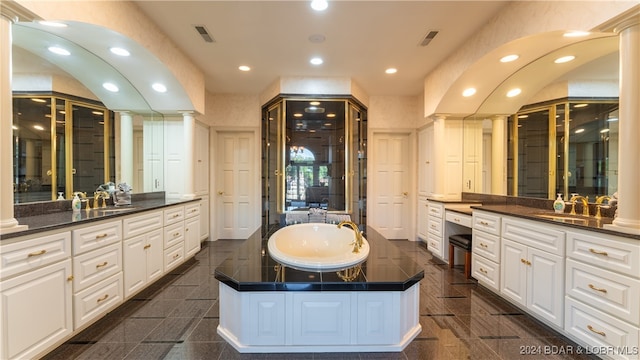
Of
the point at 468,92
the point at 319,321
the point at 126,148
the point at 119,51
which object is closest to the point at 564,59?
the point at 468,92

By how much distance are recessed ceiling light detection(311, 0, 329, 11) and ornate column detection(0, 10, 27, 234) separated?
206 centimetres

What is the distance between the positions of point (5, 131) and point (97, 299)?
52.0 inches

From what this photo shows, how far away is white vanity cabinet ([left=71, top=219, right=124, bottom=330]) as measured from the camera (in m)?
1.90

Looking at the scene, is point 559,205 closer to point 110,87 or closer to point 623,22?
point 623,22

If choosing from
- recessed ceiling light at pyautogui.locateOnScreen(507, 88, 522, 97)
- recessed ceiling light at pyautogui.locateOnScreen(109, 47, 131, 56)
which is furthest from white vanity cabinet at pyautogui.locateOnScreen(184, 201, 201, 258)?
recessed ceiling light at pyautogui.locateOnScreen(507, 88, 522, 97)

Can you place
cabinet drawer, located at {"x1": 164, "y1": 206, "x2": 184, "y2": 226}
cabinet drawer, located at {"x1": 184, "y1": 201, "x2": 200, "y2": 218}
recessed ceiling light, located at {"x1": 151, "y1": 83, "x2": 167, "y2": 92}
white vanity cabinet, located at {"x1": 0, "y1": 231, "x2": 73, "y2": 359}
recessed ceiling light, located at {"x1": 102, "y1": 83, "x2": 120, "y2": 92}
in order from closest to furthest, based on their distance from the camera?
white vanity cabinet, located at {"x1": 0, "y1": 231, "x2": 73, "y2": 359} < recessed ceiling light, located at {"x1": 102, "y1": 83, "x2": 120, "y2": 92} < cabinet drawer, located at {"x1": 164, "y1": 206, "x2": 184, "y2": 226} < recessed ceiling light, located at {"x1": 151, "y1": 83, "x2": 167, "y2": 92} < cabinet drawer, located at {"x1": 184, "y1": 201, "x2": 200, "y2": 218}

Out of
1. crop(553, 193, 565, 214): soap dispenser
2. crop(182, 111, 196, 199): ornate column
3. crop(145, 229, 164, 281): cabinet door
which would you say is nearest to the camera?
crop(553, 193, 565, 214): soap dispenser

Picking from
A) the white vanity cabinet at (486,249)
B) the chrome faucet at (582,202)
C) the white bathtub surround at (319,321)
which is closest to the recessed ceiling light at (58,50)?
the white bathtub surround at (319,321)

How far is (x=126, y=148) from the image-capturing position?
3.37 m

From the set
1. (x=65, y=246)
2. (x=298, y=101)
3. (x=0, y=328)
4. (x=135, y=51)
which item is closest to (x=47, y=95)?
(x=135, y=51)

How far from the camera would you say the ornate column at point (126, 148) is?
3.29 meters

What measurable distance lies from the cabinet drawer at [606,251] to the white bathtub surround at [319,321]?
1.27 metres

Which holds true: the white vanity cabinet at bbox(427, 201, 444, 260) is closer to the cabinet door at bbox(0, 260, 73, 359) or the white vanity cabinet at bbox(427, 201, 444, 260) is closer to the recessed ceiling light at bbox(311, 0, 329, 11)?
the recessed ceiling light at bbox(311, 0, 329, 11)

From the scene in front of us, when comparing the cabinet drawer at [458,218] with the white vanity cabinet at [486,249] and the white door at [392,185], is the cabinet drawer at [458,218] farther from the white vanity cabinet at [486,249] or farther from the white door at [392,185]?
the white door at [392,185]
